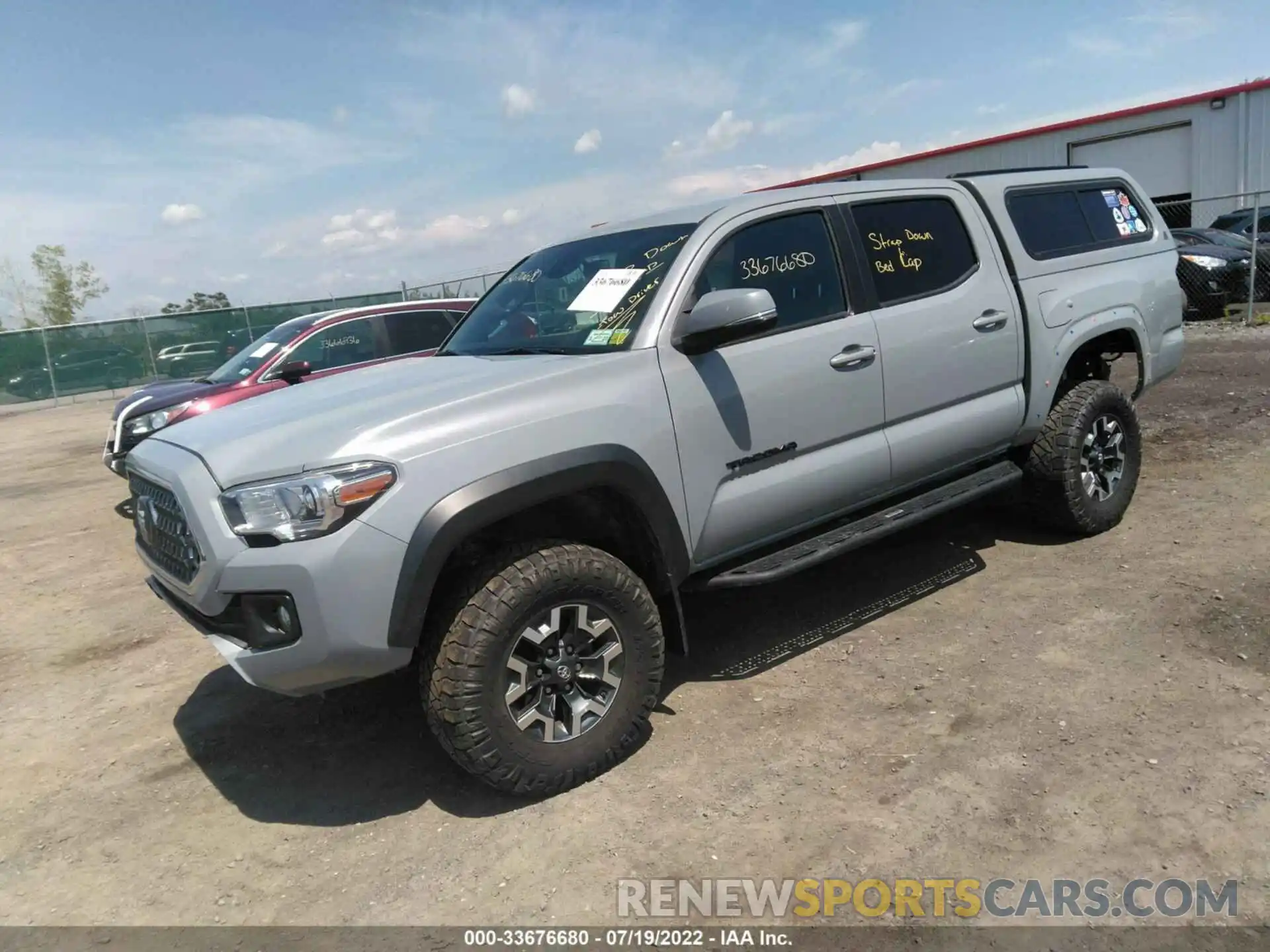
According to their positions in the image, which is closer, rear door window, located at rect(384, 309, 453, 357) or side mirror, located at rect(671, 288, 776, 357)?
side mirror, located at rect(671, 288, 776, 357)

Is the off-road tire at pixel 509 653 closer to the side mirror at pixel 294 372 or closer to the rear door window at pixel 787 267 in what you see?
the rear door window at pixel 787 267

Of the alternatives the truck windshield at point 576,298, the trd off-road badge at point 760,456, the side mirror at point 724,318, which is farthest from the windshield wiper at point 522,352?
the trd off-road badge at point 760,456

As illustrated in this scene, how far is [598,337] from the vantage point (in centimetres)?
351

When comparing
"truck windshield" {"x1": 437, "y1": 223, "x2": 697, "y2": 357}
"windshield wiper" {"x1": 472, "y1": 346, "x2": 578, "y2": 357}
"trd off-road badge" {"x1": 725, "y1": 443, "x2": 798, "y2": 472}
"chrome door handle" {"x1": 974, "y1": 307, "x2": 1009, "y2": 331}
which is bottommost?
"trd off-road badge" {"x1": 725, "y1": 443, "x2": 798, "y2": 472}

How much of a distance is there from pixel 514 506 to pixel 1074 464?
3.27 m

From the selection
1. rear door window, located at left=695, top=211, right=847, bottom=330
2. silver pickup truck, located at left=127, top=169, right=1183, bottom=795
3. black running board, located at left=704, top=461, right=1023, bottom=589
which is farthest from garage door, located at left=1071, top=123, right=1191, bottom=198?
rear door window, located at left=695, top=211, right=847, bottom=330

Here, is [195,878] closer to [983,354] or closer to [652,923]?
[652,923]

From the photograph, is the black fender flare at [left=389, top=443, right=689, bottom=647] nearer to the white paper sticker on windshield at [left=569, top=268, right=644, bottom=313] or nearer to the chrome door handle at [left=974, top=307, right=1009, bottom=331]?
the white paper sticker on windshield at [left=569, top=268, right=644, bottom=313]

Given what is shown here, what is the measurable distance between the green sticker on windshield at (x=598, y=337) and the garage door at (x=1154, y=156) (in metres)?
24.0

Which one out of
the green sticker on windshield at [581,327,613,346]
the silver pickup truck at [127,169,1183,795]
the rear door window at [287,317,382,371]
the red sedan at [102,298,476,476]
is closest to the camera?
the silver pickup truck at [127,169,1183,795]

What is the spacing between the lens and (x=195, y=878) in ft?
9.36

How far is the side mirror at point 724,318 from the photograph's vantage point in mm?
3238

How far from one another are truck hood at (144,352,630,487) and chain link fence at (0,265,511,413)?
692 inches

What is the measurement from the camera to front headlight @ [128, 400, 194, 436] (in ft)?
25.6
